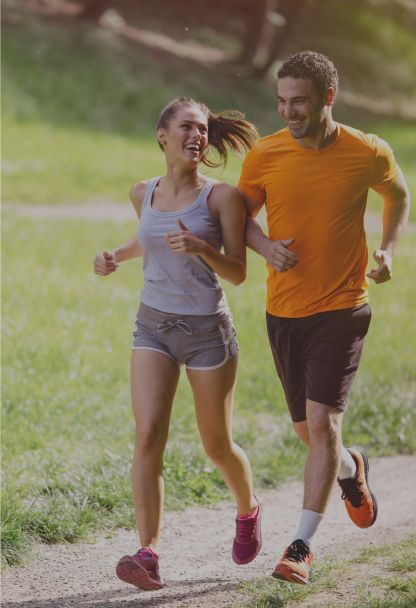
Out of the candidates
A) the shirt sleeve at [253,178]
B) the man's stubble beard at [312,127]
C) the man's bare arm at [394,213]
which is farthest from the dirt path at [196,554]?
the man's stubble beard at [312,127]

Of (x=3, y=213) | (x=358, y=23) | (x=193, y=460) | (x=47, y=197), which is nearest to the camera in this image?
(x=193, y=460)

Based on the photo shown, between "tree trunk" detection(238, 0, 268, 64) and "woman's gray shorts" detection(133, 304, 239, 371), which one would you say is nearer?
"woman's gray shorts" detection(133, 304, 239, 371)

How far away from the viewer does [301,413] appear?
3855mm

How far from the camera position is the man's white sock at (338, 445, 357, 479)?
4062mm

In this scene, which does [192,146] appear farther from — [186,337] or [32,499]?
[32,499]

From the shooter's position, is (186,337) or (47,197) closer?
(186,337)

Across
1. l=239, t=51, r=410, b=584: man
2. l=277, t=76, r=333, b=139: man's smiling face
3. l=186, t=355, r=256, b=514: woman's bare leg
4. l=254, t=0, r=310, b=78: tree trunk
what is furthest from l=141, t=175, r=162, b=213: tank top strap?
l=254, t=0, r=310, b=78: tree trunk

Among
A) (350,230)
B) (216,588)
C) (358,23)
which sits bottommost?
(216,588)

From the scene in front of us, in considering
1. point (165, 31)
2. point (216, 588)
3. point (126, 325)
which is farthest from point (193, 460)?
point (165, 31)

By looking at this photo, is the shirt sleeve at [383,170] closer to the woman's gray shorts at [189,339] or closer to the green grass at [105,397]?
the woman's gray shorts at [189,339]

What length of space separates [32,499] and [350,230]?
2.55m

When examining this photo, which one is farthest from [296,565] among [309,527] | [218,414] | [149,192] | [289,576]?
[149,192]

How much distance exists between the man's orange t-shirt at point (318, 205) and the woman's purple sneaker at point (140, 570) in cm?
135

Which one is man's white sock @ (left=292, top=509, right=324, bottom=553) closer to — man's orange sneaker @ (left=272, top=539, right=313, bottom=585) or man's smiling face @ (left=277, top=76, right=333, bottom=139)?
man's orange sneaker @ (left=272, top=539, right=313, bottom=585)
